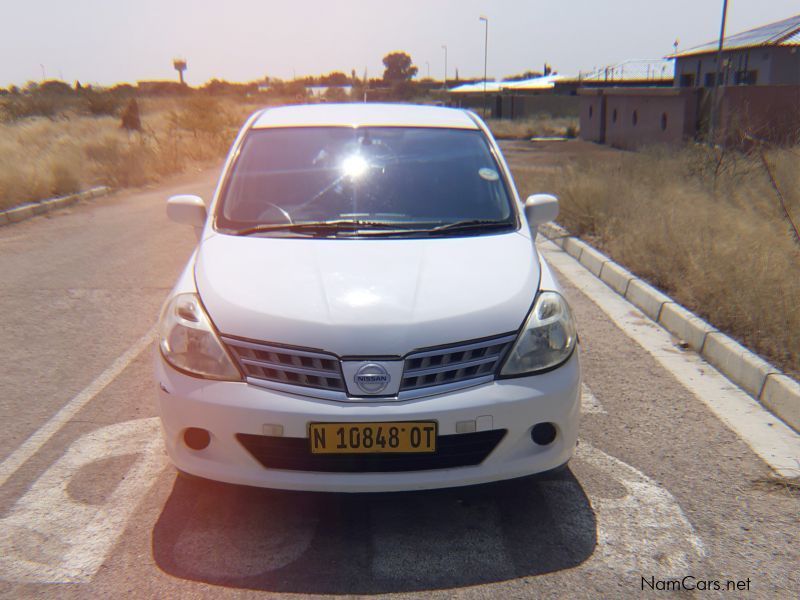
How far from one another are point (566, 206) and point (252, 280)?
876 cm

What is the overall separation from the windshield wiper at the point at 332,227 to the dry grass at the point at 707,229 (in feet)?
8.68

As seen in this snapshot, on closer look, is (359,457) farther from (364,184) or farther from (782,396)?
(782,396)

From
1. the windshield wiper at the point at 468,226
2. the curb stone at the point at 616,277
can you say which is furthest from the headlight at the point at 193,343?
the curb stone at the point at 616,277

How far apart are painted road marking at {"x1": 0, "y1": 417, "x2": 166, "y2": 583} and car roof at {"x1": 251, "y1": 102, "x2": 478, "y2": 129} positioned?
79.2 inches

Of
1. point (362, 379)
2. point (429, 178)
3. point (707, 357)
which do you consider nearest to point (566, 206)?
point (707, 357)

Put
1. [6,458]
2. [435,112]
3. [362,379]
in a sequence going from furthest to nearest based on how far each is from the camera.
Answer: [435,112] → [6,458] → [362,379]

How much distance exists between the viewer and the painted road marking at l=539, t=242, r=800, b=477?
4.06m

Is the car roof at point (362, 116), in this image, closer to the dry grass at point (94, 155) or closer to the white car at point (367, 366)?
the white car at point (367, 366)

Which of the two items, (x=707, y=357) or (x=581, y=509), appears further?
(x=707, y=357)

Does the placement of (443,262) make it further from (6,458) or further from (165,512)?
(6,458)

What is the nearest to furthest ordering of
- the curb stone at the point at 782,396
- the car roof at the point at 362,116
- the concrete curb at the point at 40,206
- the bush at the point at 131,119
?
1. the curb stone at the point at 782,396
2. the car roof at the point at 362,116
3. the concrete curb at the point at 40,206
4. the bush at the point at 131,119

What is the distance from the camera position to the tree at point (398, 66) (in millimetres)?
132413

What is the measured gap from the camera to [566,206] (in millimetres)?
11555

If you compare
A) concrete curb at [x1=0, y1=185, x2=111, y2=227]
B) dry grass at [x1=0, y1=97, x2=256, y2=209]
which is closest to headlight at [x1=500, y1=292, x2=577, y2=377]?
concrete curb at [x1=0, y1=185, x2=111, y2=227]
